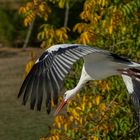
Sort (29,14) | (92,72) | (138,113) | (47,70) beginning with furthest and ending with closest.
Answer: (29,14)
(138,113)
(92,72)
(47,70)

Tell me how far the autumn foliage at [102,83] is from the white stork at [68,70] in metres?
0.19

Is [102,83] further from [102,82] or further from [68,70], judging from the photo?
[68,70]

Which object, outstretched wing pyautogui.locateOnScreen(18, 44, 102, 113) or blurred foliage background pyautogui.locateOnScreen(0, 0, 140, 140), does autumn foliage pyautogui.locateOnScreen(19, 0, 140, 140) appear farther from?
outstretched wing pyautogui.locateOnScreen(18, 44, 102, 113)

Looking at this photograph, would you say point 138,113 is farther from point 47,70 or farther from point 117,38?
point 47,70

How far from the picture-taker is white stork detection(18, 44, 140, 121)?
14.9 ft

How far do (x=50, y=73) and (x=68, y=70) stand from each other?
0.64ft

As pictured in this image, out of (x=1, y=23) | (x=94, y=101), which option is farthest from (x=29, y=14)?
(x=1, y=23)

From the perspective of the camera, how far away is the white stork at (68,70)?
178 inches

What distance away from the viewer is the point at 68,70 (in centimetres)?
453

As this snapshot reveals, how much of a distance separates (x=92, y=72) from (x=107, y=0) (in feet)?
2.37

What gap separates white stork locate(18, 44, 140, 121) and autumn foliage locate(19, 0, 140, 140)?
7.3 inches

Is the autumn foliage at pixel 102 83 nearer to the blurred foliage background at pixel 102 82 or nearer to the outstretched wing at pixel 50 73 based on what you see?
the blurred foliage background at pixel 102 82

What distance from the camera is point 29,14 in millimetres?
5859

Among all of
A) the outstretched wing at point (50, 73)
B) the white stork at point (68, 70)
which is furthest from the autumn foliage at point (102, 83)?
the outstretched wing at point (50, 73)
